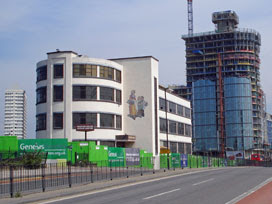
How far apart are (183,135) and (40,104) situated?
34.5 m

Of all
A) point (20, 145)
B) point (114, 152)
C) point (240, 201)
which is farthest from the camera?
point (114, 152)

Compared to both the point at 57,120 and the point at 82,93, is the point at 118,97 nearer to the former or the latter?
the point at 82,93

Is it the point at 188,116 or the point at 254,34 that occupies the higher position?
the point at 254,34

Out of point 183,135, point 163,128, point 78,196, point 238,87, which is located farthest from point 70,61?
point 238,87

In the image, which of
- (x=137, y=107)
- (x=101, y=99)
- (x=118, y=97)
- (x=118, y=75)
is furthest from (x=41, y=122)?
(x=137, y=107)

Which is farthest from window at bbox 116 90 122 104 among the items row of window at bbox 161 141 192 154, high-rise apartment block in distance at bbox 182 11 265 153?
high-rise apartment block in distance at bbox 182 11 265 153

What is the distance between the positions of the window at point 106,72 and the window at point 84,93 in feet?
9.62

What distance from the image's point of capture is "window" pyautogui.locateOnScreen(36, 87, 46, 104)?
6736 centimetres

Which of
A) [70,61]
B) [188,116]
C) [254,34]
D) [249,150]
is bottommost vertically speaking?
[249,150]

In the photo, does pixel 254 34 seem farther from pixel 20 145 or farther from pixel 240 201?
pixel 240 201

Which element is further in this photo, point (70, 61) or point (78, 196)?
point (70, 61)

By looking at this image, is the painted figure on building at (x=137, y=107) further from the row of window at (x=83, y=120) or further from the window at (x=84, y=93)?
the window at (x=84, y=93)

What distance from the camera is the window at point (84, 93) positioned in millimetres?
65562

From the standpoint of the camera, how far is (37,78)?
6944cm
